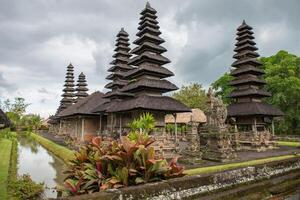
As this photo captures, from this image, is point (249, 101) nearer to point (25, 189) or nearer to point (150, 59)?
point (150, 59)

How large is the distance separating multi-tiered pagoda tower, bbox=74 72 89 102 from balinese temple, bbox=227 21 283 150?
30125mm

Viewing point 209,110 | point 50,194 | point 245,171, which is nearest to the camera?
point 245,171

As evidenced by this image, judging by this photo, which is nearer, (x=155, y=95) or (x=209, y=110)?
(x=209, y=110)

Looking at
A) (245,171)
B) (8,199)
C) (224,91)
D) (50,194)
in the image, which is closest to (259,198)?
(245,171)

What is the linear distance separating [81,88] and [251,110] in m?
33.9

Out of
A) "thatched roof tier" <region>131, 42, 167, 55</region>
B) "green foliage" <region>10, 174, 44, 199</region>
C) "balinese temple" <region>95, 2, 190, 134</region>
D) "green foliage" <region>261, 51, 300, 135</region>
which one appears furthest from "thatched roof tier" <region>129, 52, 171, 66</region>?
"green foliage" <region>261, 51, 300, 135</region>

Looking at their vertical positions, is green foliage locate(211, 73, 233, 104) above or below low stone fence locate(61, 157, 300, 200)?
above

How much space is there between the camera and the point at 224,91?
3884 cm

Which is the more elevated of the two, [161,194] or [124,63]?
[124,63]

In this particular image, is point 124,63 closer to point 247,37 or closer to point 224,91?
point 247,37

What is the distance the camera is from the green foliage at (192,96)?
43750mm

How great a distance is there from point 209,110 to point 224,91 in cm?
2366

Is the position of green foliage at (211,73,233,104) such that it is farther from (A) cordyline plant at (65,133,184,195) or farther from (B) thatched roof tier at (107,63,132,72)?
(A) cordyline plant at (65,133,184,195)

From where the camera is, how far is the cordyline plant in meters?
3.76
